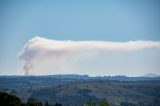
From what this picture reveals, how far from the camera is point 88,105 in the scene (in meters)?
194

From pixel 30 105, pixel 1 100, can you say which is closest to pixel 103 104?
pixel 30 105

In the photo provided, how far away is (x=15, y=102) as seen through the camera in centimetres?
18350

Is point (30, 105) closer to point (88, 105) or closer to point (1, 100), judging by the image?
point (1, 100)

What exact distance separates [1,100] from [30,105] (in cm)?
1420

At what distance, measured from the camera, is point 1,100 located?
617ft

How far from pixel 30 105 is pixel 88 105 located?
28.8 metres

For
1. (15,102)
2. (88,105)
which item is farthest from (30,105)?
(88,105)

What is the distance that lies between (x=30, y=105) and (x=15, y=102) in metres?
9.08

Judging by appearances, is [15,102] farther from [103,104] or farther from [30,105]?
[103,104]

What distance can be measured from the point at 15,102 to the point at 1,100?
879 cm

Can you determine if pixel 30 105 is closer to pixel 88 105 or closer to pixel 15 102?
pixel 15 102

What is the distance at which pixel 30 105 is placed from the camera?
190 metres

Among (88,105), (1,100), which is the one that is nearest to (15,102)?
(1,100)

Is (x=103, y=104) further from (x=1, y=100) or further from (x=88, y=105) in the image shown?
(x=1, y=100)
